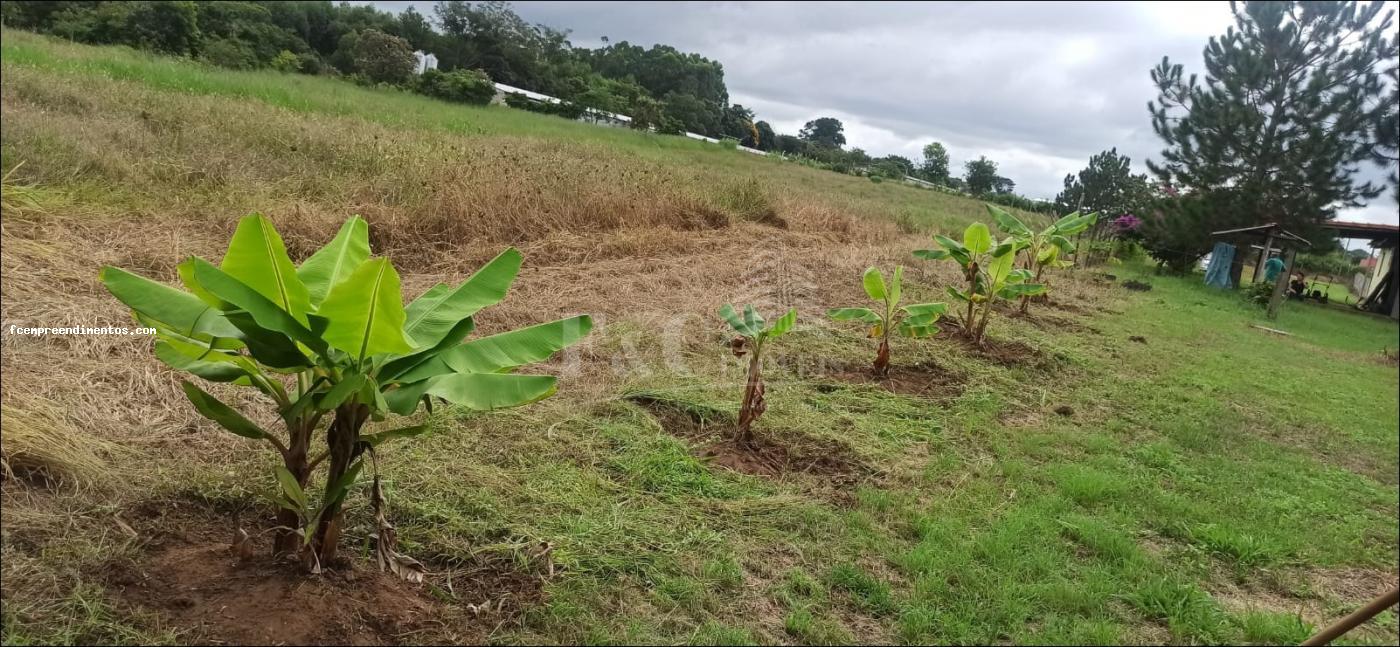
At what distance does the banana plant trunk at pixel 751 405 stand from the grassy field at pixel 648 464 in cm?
17

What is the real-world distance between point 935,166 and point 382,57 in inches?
986

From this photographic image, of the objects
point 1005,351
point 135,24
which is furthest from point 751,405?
point 135,24

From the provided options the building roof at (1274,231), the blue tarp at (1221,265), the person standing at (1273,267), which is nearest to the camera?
the building roof at (1274,231)

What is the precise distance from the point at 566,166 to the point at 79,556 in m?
8.06

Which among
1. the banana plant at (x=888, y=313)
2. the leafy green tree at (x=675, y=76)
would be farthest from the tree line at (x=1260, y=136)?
the leafy green tree at (x=675, y=76)

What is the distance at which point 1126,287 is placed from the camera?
12562mm

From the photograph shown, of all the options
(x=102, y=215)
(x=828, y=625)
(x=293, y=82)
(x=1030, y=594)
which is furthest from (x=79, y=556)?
(x=293, y=82)

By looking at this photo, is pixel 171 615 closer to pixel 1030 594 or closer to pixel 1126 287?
pixel 1030 594

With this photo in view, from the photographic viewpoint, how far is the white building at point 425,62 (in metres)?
20.7

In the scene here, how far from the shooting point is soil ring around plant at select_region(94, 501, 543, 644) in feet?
5.48

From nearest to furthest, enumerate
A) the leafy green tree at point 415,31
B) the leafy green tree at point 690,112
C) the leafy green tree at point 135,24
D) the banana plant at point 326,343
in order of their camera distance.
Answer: the banana plant at point 326,343, the leafy green tree at point 135,24, the leafy green tree at point 415,31, the leafy green tree at point 690,112

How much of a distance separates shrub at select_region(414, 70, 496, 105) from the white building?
152mm

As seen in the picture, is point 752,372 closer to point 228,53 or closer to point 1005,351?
point 1005,351

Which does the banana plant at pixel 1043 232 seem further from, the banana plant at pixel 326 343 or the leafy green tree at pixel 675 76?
the leafy green tree at pixel 675 76
